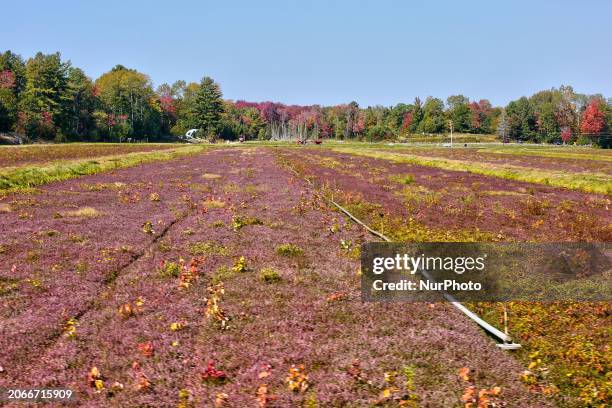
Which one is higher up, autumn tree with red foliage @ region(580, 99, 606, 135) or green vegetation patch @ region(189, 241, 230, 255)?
autumn tree with red foliage @ region(580, 99, 606, 135)

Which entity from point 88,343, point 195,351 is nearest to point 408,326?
point 195,351

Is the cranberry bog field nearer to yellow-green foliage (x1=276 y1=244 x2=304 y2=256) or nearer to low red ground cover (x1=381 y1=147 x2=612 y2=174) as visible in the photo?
yellow-green foliage (x1=276 y1=244 x2=304 y2=256)

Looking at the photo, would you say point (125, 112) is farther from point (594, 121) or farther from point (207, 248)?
point (594, 121)

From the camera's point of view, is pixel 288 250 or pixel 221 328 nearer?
pixel 221 328

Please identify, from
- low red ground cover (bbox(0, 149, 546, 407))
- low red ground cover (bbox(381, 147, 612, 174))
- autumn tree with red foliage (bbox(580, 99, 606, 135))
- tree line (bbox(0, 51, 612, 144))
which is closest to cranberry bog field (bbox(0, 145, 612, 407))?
low red ground cover (bbox(0, 149, 546, 407))

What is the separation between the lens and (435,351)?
823 centimetres

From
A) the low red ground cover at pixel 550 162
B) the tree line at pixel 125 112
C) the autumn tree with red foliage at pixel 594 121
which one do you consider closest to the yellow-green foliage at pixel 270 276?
A: the low red ground cover at pixel 550 162

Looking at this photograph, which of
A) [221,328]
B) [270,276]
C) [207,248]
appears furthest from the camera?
[207,248]

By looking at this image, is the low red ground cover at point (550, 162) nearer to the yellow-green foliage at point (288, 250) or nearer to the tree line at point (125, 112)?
the yellow-green foliage at point (288, 250)

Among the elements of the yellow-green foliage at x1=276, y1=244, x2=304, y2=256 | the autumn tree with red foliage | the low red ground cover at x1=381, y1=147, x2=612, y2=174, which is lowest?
the yellow-green foliage at x1=276, y1=244, x2=304, y2=256

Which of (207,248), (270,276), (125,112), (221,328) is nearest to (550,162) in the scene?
(207,248)

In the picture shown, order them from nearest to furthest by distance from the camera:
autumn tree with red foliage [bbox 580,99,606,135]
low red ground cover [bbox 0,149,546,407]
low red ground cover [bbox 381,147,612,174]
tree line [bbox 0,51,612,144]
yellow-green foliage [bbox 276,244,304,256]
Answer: low red ground cover [bbox 0,149,546,407]
yellow-green foliage [bbox 276,244,304,256]
low red ground cover [bbox 381,147,612,174]
tree line [bbox 0,51,612,144]
autumn tree with red foliage [bbox 580,99,606,135]

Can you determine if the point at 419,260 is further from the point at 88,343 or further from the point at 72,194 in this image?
the point at 72,194

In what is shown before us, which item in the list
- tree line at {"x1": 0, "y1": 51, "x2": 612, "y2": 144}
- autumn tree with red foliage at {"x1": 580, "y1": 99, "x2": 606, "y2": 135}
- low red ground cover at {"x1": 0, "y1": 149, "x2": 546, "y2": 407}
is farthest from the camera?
autumn tree with red foliage at {"x1": 580, "y1": 99, "x2": 606, "y2": 135}
